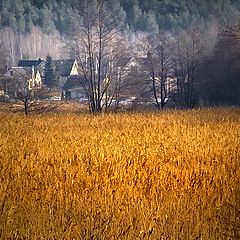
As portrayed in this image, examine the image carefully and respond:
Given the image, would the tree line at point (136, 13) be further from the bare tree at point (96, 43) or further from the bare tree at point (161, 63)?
the bare tree at point (96, 43)

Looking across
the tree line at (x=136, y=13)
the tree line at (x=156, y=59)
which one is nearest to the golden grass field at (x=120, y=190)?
the tree line at (x=156, y=59)

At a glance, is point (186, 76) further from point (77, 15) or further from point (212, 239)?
point (212, 239)

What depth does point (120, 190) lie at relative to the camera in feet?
15.4

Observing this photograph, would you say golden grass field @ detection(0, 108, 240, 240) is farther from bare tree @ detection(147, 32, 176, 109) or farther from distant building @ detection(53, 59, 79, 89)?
distant building @ detection(53, 59, 79, 89)

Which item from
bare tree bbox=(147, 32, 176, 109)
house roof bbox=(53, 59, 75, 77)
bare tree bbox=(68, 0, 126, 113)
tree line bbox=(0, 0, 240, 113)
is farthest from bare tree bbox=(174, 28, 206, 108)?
house roof bbox=(53, 59, 75, 77)

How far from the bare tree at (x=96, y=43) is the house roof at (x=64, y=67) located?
44965 mm

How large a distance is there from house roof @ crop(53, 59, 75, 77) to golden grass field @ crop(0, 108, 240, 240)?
201 feet

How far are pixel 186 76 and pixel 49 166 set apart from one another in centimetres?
2989

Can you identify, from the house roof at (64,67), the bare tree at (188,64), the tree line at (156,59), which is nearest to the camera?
the tree line at (156,59)

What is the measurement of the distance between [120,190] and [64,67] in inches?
2601

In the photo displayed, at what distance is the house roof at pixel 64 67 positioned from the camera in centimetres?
6762

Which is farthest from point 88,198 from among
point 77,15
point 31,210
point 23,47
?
point 23,47

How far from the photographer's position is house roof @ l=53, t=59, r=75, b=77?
67.6m

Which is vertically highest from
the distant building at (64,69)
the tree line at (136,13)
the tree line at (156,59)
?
the tree line at (136,13)
